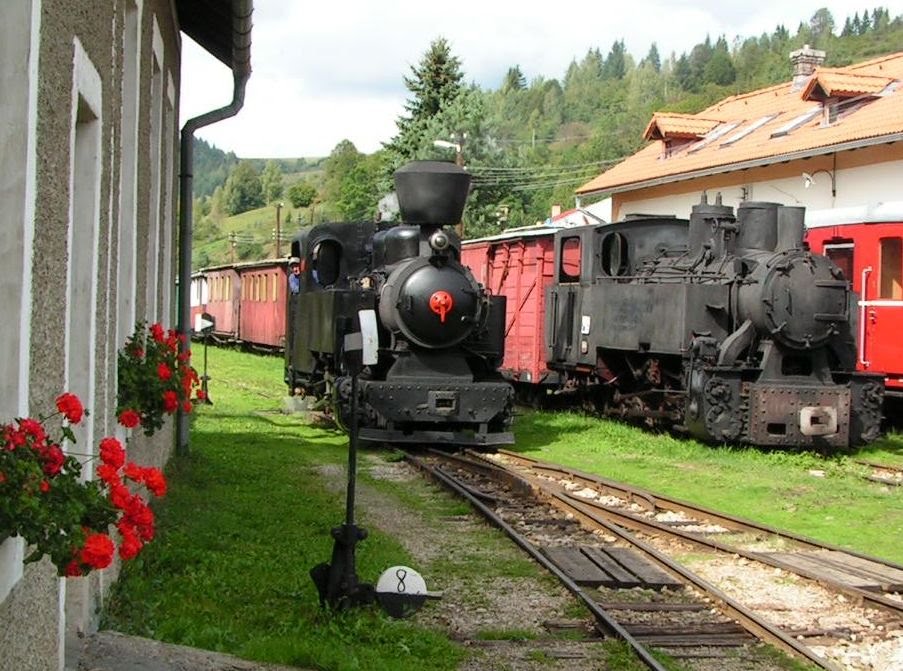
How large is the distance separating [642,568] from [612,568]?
0.19 metres

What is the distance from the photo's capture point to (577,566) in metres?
7.96

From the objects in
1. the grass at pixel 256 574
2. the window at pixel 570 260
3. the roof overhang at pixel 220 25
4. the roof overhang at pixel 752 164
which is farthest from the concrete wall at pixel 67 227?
the roof overhang at pixel 752 164

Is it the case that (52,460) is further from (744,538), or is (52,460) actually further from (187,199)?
(187,199)

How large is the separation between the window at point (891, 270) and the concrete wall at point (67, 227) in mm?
10871

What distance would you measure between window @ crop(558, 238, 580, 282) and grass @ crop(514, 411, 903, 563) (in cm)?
227

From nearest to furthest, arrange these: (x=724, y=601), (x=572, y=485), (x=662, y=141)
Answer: (x=724, y=601) < (x=572, y=485) < (x=662, y=141)

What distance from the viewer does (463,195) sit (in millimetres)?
13609

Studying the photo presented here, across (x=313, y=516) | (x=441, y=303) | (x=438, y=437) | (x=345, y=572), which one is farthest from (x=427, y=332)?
(x=345, y=572)

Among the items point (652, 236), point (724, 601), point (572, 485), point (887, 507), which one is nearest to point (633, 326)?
point (652, 236)

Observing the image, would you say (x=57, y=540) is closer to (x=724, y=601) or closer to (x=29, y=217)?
(x=29, y=217)

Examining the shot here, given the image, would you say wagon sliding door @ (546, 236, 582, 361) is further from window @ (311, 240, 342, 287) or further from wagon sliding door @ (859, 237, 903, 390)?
wagon sliding door @ (859, 237, 903, 390)

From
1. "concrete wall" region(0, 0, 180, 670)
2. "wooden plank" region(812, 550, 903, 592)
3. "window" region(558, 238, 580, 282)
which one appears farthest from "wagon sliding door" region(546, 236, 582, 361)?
"concrete wall" region(0, 0, 180, 670)

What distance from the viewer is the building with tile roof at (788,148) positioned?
24938mm

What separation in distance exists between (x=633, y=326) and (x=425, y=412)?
138 inches
